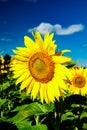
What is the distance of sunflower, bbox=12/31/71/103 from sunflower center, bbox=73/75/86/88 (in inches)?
87.4

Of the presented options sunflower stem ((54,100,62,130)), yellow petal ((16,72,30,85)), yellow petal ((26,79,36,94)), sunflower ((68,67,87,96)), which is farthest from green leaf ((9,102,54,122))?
sunflower ((68,67,87,96))

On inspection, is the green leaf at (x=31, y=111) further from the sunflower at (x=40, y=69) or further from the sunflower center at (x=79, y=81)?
the sunflower center at (x=79, y=81)

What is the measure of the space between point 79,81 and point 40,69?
2340 mm

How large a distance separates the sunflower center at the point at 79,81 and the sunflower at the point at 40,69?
2.22m

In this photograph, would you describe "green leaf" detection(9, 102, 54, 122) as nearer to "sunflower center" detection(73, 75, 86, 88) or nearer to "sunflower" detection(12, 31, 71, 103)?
"sunflower" detection(12, 31, 71, 103)

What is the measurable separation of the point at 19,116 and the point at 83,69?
323 cm

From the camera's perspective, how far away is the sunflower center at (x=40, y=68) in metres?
4.07

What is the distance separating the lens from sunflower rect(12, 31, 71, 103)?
388 cm

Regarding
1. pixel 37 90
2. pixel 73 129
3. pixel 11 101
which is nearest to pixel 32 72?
pixel 37 90

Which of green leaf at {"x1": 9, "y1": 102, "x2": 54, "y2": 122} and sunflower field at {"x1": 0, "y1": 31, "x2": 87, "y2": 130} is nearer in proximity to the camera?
green leaf at {"x1": 9, "y1": 102, "x2": 54, "y2": 122}

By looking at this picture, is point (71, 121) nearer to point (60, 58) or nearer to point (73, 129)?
point (73, 129)

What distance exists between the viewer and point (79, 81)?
636 centimetres

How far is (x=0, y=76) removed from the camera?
730cm

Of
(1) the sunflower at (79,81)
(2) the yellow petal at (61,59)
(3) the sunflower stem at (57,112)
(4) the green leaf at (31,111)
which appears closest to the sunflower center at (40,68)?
(2) the yellow petal at (61,59)
